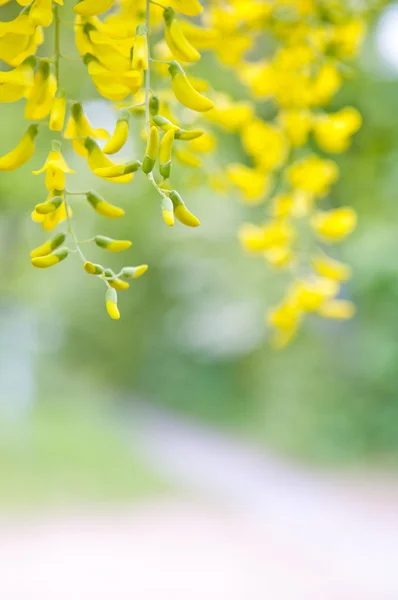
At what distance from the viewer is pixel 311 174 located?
52 centimetres

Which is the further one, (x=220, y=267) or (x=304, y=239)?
(x=220, y=267)

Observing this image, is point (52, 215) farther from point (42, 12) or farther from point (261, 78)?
point (261, 78)

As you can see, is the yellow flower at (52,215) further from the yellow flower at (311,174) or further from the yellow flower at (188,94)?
the yellow flower at (311,174)

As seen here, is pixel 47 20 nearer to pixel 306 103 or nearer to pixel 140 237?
pixel 306 103

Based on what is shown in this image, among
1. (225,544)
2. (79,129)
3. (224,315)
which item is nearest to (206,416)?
(224,315)

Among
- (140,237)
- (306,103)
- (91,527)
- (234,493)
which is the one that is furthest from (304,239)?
(140,237)

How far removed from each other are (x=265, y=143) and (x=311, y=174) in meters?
0.04

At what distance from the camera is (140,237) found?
3443 millimetres

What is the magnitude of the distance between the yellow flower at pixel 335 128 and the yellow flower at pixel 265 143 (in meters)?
0.03

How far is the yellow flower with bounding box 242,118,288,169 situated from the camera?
51 centimetres

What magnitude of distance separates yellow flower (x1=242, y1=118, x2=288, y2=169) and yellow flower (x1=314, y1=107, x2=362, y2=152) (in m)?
0.03

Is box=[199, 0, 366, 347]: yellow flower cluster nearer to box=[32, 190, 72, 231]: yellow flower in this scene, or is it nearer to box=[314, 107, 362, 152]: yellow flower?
box=[314, 107, 362, 152]: yellow flower

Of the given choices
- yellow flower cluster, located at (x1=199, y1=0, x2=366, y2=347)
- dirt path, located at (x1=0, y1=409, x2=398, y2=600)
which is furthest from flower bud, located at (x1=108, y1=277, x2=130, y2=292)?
dirt path, located at (x1=0, y1=409, x2=398, y2=600)

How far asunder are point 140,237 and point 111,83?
10.5 ft
